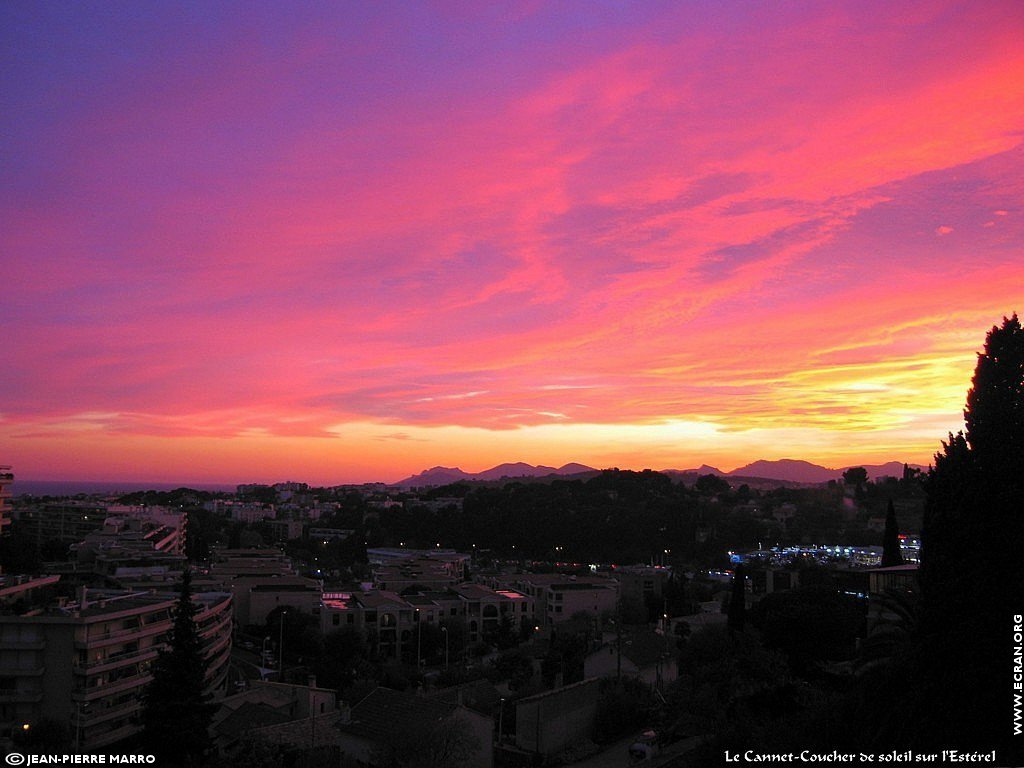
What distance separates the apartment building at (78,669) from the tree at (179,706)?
359 centimetres

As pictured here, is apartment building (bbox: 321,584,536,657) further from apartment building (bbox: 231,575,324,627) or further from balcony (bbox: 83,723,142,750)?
balcony (bbox: 83,723,142,750)

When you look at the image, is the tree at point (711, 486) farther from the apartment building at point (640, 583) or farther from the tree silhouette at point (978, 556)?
the tree silhouette at point (978, 556)

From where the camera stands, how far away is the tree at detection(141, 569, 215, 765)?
1216 cm

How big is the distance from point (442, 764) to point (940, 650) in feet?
24.5

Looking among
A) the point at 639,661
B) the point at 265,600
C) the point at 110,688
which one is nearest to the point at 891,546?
the point at 639,661

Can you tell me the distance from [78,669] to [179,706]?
19.0 feet

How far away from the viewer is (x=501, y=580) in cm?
4038

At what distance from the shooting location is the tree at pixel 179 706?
12164mm

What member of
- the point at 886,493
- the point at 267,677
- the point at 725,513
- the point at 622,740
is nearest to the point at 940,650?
the point at 622,740

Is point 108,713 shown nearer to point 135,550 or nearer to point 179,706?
point 179,706


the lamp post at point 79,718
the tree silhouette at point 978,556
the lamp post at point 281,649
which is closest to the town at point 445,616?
the lamp post at point 79,718

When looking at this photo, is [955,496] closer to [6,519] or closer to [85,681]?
[85,681]

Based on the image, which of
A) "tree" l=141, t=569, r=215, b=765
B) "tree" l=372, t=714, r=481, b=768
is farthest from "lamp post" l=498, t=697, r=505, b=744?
"tree" l=141, t=569, r=215, b=765

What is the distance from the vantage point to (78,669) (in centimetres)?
1672
